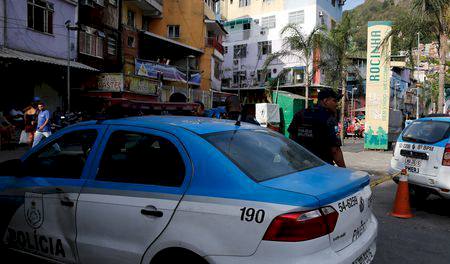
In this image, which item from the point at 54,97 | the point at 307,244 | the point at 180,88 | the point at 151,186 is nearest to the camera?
the point at 307,244

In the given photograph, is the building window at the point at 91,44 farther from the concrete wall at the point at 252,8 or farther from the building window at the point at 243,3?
the building window at the point at 243,3

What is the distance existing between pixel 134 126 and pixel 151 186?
0.59m

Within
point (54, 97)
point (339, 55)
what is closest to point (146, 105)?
point (54, 97)

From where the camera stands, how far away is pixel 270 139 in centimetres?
371

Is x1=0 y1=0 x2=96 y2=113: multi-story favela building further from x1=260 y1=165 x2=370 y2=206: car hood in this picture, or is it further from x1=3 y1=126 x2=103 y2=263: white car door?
x1=260 y1=165 x2=370 y2=206: car hood

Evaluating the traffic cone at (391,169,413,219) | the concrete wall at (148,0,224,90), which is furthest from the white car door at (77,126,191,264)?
the concrete wall at (148,0,224,90)

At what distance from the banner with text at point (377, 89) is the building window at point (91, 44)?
13246 mm

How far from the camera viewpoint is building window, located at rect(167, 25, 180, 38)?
3250cm

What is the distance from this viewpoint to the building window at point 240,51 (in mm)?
45219

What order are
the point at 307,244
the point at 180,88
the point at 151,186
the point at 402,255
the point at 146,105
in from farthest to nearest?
the point at 180,88 < the point at 146,105 < the point at 402,255 < the point at 151,186 < the point at 307,244

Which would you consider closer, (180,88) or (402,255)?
(402,255)

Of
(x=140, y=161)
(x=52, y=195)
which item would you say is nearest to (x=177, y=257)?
(x=140, y=161)

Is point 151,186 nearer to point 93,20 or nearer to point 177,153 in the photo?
point 177,153

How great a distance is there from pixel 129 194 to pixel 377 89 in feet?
55.2
